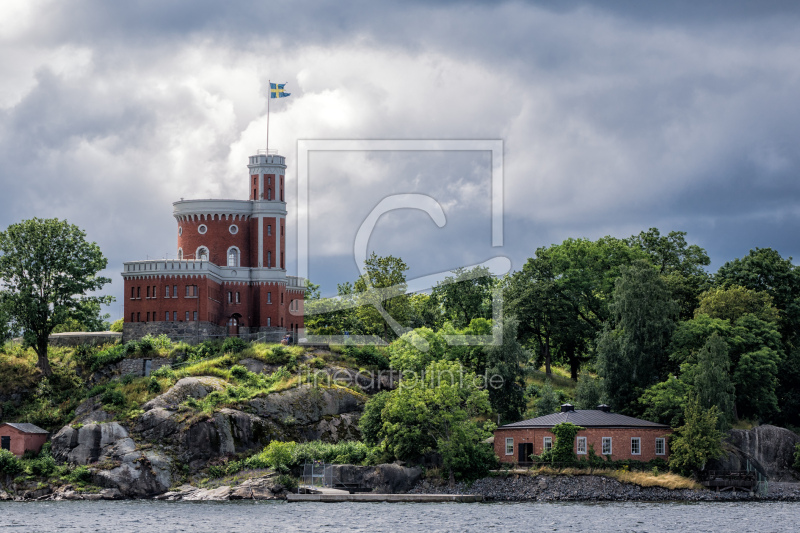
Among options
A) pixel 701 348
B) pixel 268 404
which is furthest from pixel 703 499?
pixel 268 404

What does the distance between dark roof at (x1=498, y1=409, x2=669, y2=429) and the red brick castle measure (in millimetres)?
25243

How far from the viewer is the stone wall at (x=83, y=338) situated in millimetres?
91812

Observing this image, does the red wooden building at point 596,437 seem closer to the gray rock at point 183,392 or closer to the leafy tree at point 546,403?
the leafy tree at point 546,403

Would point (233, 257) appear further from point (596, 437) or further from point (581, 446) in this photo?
point (596, 437)

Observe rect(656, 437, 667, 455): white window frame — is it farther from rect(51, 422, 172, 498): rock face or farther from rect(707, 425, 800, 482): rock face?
rect(51, 422, 172, 498): rock face

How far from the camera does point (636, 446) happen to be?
7756 centimetres

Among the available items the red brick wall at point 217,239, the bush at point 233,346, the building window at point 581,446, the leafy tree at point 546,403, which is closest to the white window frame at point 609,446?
the building window at point 581,446

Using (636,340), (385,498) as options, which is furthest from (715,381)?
(385,498)

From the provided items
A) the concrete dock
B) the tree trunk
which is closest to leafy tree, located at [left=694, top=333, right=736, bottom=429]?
the concrete dock

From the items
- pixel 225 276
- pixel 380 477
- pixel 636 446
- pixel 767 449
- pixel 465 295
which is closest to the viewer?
pixel 380 477

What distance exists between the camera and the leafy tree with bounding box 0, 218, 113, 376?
87500mm

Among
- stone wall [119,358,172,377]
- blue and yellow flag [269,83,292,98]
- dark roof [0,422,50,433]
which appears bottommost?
dark roof [0,422,50,433]

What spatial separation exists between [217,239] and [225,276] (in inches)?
154

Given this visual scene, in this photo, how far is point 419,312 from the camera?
10575cm
